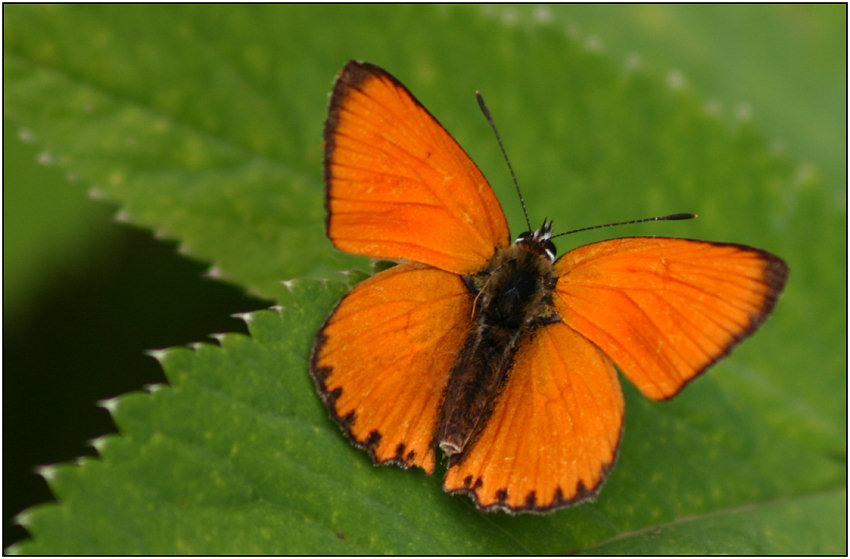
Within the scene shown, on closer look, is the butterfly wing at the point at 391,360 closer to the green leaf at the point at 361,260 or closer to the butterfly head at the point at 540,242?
the green leaf at the point at 361,260

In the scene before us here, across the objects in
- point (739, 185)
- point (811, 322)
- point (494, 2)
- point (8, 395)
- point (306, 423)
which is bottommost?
point (8, 395)

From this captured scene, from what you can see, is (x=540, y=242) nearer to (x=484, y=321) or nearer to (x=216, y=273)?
(x=484, y=321)

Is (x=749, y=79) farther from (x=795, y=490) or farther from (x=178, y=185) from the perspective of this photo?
(x=178, y=185)

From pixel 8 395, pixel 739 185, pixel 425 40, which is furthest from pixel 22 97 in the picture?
pixel 739 185

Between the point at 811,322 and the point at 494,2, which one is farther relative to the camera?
the point at 494,2

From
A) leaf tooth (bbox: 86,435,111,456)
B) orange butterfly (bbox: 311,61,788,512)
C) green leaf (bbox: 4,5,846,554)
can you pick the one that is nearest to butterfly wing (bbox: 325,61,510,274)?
orange butterfly (bbox: 311,61,788,512)

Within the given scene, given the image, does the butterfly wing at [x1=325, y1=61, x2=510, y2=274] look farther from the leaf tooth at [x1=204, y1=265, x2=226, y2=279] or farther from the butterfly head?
the leaf tooth at [x1=204, y1=265, x2=226, y2=279]

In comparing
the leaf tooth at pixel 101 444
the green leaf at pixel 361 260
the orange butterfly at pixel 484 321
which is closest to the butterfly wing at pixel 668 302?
the orange butterfly at pixel 484 321
